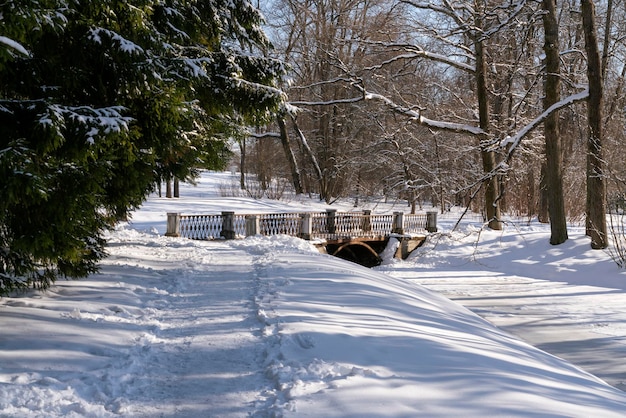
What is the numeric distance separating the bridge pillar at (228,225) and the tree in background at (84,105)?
23.0 ft

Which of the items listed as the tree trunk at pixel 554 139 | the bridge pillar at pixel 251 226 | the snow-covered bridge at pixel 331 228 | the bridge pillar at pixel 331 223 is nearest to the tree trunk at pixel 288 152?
the snow-covered bridge at pixel 331 228

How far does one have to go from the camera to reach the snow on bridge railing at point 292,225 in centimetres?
1614

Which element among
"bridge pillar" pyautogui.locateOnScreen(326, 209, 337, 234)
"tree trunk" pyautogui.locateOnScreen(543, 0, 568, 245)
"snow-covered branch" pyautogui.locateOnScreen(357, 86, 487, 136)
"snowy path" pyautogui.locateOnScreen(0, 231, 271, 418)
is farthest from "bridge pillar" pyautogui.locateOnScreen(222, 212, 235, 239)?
"tree trunk" pyautogui.locateOnScreen(543, 0, 568, 245)

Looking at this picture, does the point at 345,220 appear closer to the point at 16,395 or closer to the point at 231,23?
the point at 231,23

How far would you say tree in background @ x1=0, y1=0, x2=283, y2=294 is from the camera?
490 cm

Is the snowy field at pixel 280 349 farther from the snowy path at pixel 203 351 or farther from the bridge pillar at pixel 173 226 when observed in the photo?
the bridge pillar at pixel 173 226

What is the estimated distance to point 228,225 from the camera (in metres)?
16.1

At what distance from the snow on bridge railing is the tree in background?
7173 millimetres

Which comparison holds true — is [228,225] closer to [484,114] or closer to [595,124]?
[484,114]

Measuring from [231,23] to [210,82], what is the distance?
1.96 meters

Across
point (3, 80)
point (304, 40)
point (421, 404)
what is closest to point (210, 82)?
point (3, 80)

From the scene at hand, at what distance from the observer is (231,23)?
982cm

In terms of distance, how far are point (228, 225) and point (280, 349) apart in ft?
37.0

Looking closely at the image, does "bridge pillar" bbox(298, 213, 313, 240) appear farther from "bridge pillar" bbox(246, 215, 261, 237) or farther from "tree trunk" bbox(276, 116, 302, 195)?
"tree trunk" bbox(276, 116, 302, 195)
